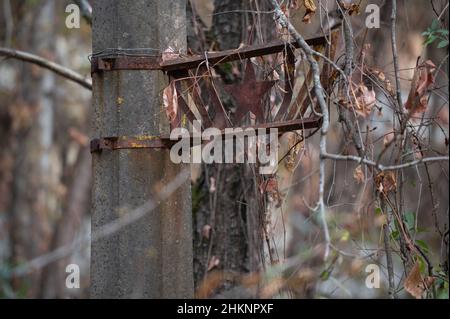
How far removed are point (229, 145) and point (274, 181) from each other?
63cm

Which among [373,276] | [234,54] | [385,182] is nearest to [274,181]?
[385,182]

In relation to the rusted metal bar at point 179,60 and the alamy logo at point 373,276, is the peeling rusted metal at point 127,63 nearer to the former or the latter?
the rusted metal bar at point 179,60

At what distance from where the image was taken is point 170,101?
3646 mm

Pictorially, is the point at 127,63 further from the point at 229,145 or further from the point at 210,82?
the point at 229,145

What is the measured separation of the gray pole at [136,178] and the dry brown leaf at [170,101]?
142 millimetres

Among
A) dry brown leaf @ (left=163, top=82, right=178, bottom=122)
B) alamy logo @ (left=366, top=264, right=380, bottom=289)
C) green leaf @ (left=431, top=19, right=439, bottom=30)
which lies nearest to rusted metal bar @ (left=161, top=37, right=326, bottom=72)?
dry brown leaf @ (left=163, top=82, right=178, bottom=122)

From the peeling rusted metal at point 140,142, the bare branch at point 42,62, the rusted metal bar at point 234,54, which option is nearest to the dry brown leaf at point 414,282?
the rusted metal bar at point 234,54

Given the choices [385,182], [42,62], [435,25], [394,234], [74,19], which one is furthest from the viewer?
[42,62]

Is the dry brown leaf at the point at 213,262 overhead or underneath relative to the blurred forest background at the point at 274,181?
underneath

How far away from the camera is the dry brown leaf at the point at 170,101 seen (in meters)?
3.63

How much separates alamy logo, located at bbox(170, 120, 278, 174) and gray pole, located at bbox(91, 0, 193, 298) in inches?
3.8

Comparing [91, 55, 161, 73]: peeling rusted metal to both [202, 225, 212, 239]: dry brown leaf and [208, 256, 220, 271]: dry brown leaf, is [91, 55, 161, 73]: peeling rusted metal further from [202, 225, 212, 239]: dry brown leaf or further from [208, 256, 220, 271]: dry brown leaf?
[208, 256, 220, 271]: dry brown leaf

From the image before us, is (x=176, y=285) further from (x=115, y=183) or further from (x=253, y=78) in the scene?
(x=253, y=78)

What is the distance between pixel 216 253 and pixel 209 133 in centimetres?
208
